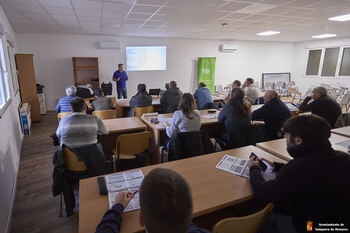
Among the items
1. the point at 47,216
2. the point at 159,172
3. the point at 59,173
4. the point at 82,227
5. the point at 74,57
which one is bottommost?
the point at 47,216

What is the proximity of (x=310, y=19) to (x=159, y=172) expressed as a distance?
20.3 ft

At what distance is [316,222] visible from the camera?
1.17 metres

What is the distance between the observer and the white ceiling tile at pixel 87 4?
12.2 feet

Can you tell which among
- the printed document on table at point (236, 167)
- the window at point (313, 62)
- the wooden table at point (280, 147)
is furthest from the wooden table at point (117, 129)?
the window at point (313, 62)

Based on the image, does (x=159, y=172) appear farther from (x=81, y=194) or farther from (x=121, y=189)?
(x=81, y=194)

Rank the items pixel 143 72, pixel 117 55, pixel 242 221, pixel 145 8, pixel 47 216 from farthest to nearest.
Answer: pixel 143 72, pixel 117 55, pixel 145 8, pixel 47 216, pixel 242 221

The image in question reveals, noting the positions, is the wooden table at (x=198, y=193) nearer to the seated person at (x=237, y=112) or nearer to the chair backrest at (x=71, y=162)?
the chair backrest at (x=71, y=162)

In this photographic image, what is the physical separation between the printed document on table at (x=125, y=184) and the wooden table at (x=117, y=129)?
4.53 feet

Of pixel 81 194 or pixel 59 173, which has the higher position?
pixel 81 194

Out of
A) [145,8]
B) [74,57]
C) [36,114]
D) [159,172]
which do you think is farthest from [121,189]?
[74,57]

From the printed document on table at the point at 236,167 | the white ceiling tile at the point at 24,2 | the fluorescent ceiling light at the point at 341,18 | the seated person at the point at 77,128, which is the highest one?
the fluorescent ceiling light at the point at 341,18

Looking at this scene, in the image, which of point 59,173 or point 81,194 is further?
point 59,173

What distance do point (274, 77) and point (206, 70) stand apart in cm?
430

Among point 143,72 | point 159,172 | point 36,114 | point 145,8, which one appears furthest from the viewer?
point 143,72
